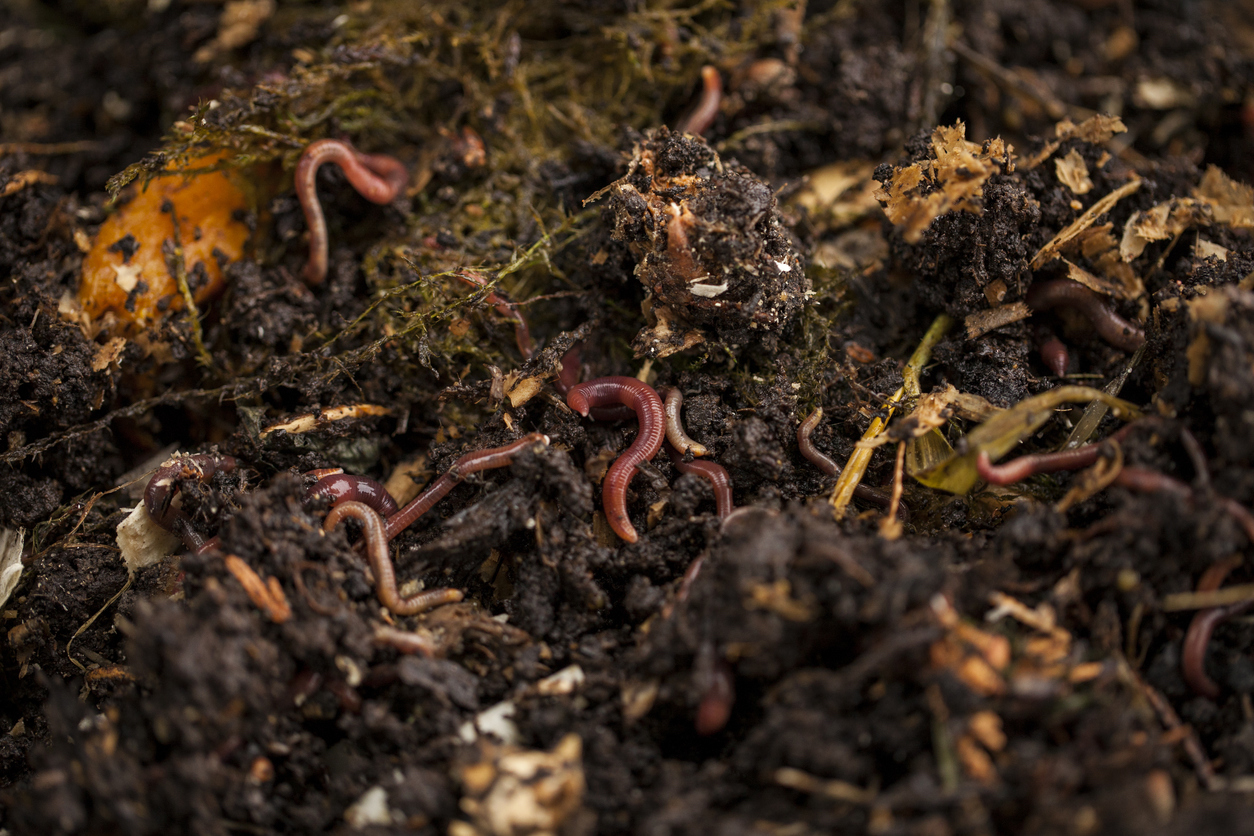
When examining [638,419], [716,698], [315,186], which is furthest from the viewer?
[315,186]

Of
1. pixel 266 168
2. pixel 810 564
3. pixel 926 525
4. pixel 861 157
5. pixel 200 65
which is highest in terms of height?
pixel 200 65

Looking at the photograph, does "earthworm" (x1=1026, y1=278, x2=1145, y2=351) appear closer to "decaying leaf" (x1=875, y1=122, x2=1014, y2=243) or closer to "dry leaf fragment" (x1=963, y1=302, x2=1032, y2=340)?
"dry leaf fragment" (x1=963, y1=302, x2=1032, y2=340)

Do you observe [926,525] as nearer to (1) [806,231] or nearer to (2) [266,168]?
(1) [806,231]

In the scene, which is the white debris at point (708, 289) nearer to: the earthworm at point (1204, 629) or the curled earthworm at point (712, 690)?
the curled earthworm at point (712, 690)

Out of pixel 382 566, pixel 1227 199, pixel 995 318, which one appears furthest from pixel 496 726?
pixel 1227 199

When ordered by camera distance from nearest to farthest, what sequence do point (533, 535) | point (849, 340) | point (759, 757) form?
point (759, 757) → point (533, 535) → point (849, 340)

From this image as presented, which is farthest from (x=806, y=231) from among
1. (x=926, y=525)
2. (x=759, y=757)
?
(x=759, y=757)

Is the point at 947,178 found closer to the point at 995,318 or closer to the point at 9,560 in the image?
the point at 995,318
